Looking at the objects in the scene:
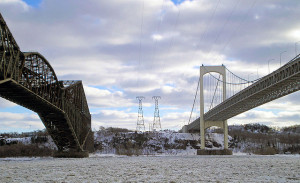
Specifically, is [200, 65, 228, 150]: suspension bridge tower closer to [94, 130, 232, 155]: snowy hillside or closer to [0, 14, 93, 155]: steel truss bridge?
[94, 130, 232, 155]: snowy hillside

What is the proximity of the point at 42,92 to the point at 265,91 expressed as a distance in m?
27.7

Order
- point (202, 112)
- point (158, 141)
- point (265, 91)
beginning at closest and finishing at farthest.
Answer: point (265, 91)
point (202, 112)
point (158, 141)

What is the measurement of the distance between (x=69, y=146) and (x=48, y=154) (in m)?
7.91

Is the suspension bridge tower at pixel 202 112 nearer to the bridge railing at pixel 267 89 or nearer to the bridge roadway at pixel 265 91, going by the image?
the bridge roadway at pixel 265 91

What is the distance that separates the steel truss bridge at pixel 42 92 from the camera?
101 feet

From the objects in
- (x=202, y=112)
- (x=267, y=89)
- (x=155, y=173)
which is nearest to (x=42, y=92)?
(x=155, y=173)

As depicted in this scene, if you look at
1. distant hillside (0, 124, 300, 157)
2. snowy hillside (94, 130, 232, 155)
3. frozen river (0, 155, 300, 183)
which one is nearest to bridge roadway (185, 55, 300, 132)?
frozen river (0, 155, 300, 183)

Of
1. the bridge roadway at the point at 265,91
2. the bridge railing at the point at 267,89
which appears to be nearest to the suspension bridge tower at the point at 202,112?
the bridge roadway at the point at 265,91

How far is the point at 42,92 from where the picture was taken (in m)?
42.4

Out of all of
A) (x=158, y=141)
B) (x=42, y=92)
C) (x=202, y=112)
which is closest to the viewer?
(x=42, y=92)

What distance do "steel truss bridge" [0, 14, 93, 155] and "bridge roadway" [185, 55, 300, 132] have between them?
80.0 ft

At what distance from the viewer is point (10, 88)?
3369cm

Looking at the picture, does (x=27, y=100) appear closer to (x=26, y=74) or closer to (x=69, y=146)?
(x=26, y=74)

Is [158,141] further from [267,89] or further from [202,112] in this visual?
[267,89]
